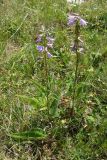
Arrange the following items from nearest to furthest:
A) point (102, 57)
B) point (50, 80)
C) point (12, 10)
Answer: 1. point (50, 80)
2. point (102, 57)
3. point (12, 10)

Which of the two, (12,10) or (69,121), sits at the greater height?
(12,10)

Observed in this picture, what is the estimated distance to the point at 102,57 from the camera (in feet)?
11.8

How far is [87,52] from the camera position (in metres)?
3.63

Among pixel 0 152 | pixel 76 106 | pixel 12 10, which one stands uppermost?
pixel 12 10

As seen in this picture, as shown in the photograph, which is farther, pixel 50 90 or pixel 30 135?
pixel 50 90

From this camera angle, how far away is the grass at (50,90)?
8.69ft

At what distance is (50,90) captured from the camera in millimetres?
3002

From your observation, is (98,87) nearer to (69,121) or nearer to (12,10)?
(69,121)

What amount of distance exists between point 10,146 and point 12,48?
1328 millimetres

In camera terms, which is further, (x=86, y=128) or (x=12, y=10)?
(x=12, y=10)

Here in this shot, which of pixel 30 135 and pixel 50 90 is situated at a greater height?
pixel 50 90

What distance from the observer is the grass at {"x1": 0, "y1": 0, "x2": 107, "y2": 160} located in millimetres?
2648

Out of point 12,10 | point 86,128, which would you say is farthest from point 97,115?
point 12,10

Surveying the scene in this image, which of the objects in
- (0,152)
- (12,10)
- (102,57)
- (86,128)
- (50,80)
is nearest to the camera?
(0,152)
